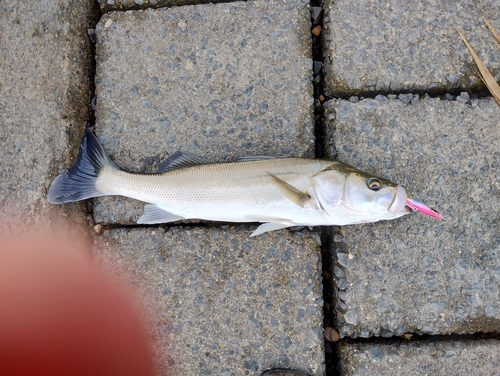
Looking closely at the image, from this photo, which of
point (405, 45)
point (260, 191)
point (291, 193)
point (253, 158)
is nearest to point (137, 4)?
point (253, 158)

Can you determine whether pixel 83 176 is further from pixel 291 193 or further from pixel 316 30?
pixel 316 30

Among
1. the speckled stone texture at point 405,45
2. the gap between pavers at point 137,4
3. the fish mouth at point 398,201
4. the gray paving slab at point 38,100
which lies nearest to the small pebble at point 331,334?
the fish mouth at point 398,201

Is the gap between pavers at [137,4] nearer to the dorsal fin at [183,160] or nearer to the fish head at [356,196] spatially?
the dorsal fin at [183,160]

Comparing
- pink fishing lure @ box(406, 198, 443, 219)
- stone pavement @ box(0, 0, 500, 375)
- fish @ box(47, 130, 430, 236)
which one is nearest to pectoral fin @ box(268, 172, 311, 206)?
fish @ box(47, 130, 430, 236)

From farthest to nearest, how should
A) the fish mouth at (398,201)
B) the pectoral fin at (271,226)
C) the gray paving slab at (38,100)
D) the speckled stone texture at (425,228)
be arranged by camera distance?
the gray paving slab at (38,100) → the speckled stone texture at (425,228) → the pectoral fin at (271,226) → the fish mouth at (398,201)

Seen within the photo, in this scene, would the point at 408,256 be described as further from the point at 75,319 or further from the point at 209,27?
the point at 75,319

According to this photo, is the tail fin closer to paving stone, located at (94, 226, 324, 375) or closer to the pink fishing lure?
paving stone, located at (94, 226, 324, 375)
